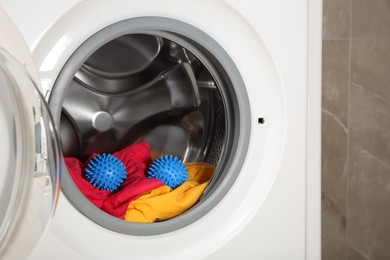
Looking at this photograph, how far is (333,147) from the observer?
57.2 inches

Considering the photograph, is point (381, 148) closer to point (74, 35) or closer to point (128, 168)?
point (128, 168)

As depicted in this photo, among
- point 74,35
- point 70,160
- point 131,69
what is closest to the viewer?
point 74,35

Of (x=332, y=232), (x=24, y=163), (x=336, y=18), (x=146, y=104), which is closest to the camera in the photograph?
(x=24, y=163)

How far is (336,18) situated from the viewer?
1.39m

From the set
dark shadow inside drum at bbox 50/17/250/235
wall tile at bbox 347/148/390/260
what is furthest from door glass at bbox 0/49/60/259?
wall tile at bbox 347/148/390/260

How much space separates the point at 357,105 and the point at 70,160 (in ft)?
3.03

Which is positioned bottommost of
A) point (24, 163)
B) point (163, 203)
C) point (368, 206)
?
point (368, 206)

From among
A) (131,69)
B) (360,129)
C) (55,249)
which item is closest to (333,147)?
(360,129)

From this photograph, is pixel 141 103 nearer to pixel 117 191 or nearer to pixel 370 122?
pixel 117 191

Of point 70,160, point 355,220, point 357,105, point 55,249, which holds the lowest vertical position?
point 355,220

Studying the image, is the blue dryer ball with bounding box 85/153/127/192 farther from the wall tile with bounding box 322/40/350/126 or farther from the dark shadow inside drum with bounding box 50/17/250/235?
the wall tile with bounding box 322/40/350/126

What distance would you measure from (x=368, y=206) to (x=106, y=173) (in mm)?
969

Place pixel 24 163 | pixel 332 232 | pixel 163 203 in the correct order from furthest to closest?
pixel 332 232 < pixel 163 203 < pixel 24 163

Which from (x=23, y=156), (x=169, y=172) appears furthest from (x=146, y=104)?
(x=23, y=156)
